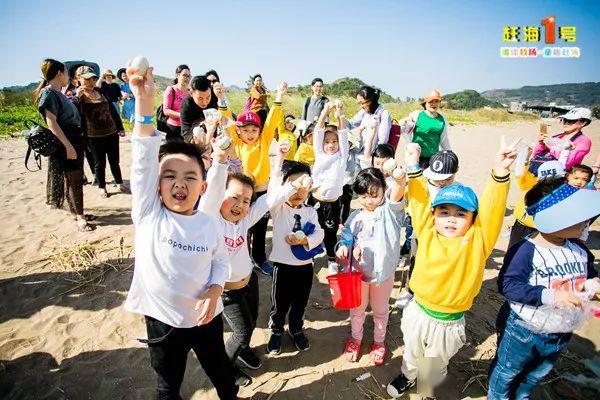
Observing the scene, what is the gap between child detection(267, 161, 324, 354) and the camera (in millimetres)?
2930

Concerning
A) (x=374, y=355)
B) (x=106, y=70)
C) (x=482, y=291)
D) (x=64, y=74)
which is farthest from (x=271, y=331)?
(x=106, y=70)

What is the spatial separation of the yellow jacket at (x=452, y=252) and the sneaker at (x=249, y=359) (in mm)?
1746

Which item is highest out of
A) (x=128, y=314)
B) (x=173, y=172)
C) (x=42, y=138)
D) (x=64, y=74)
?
(x=64, y=74)

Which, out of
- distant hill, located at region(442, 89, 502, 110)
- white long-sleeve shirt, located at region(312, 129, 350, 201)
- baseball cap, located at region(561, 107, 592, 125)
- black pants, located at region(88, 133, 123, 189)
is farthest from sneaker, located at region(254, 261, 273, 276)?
distant hill, located at region(442, 89, 502, 110)

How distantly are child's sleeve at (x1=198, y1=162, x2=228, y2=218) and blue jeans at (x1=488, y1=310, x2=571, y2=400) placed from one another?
2.34 m

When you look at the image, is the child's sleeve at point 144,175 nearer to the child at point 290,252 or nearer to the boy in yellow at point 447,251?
the child at point 290,252

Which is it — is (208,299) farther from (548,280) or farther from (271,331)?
(548,280)

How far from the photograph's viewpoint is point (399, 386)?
2.75 meters

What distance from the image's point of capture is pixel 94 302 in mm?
3822

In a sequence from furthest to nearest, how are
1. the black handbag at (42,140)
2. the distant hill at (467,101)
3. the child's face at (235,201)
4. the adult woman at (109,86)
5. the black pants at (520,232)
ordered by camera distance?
1. the distant hill at (467,101)
2. the adult woman at (109,86)
3. the black handbag at (42,140)
4. the black pants at (520,232)
5. the child's face at (235,201)

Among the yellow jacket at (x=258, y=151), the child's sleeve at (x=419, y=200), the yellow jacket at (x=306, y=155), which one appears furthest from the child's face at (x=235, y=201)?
the yellow jacket at (x=306, y=155)

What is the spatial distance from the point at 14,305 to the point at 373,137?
5326mm

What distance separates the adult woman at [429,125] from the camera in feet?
16.0

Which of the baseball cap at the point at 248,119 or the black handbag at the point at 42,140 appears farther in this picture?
the black handbag at the point at 42,140
